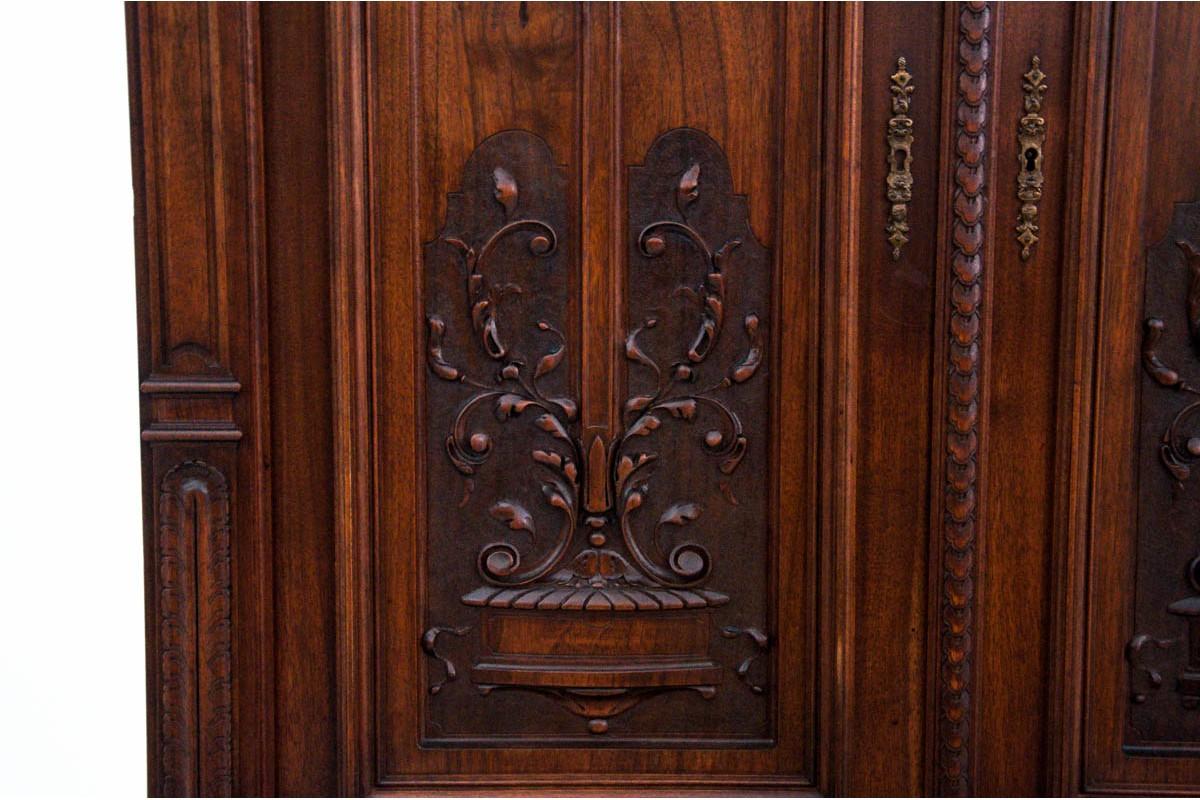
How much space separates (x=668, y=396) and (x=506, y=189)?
31 centimetres

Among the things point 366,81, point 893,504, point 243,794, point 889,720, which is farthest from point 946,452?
point 243,794

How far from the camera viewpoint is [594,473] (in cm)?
121

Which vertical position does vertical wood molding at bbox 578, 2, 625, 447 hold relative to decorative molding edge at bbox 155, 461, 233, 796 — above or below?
above

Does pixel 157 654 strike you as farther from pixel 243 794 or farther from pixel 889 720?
pixel 889 720

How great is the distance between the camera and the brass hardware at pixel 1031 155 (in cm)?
116

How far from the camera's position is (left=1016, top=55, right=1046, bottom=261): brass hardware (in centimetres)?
116

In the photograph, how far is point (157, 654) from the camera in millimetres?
1199

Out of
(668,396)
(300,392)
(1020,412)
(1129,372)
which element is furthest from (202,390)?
(1129,372)

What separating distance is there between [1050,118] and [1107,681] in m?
0.66

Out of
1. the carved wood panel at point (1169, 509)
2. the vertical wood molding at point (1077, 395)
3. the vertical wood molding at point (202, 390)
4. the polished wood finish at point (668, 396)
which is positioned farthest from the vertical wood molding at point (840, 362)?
the vertical wood molding at point (202, 390)

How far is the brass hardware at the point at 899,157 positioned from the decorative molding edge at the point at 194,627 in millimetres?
835

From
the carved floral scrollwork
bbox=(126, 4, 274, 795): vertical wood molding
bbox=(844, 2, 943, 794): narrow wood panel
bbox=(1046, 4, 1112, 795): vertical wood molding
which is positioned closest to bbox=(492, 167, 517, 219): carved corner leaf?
the carved floral scrollwork

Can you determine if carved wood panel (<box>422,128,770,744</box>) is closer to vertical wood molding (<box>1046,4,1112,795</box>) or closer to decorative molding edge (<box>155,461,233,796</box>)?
decorative molding edge (<box>155,461,233,796</box>)

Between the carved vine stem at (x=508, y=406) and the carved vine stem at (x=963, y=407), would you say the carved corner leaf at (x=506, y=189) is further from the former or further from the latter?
the carved vine stem at (x=963, y=407)
